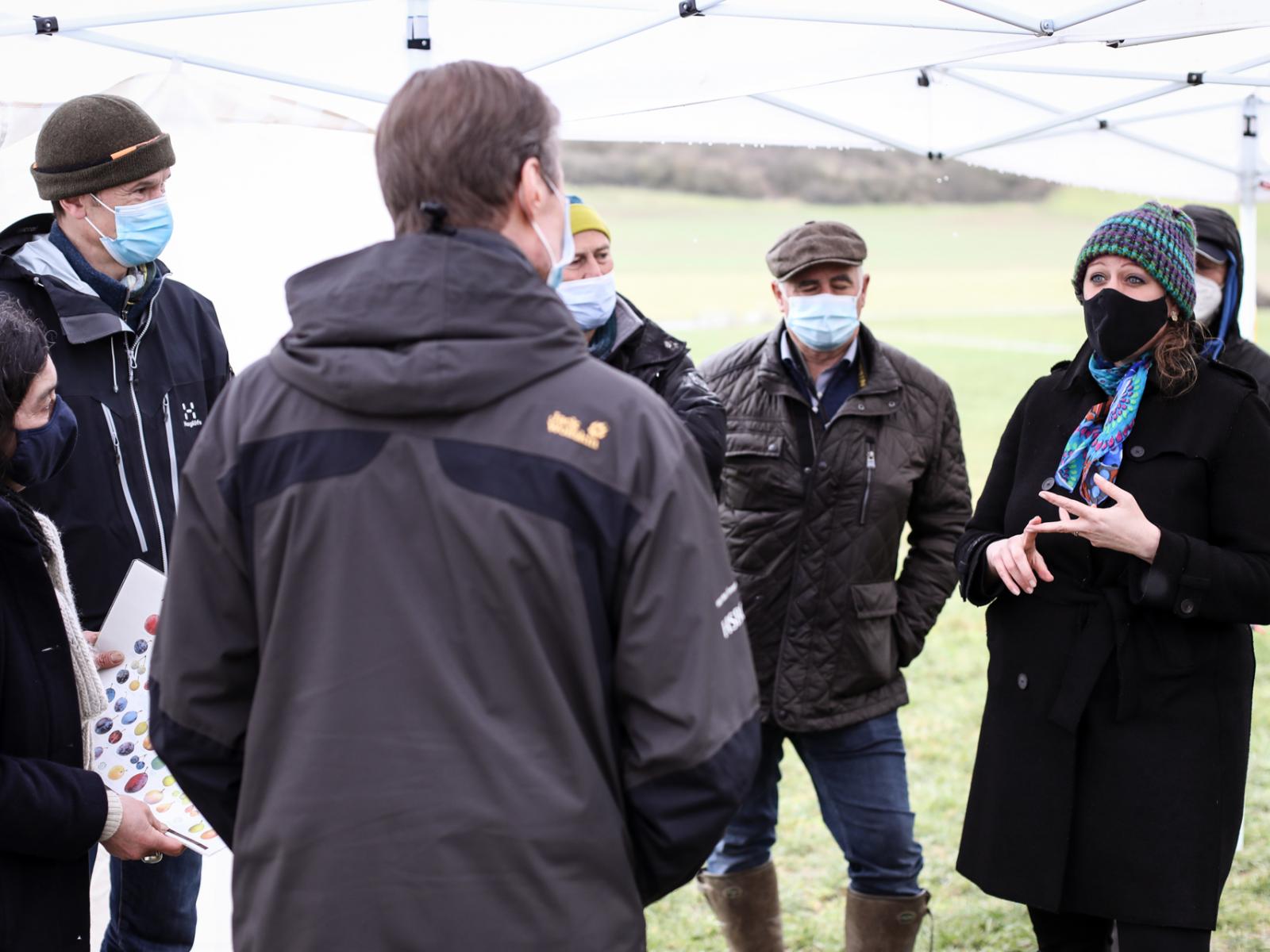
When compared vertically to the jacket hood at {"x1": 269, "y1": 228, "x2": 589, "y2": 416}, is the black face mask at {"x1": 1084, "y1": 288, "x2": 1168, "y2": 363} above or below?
below

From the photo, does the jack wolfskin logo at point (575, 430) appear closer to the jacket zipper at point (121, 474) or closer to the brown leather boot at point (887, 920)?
the jacket zipper at point (121, 474)

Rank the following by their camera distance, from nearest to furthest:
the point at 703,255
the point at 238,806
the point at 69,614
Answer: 1. the point at 238,806
2. the point at 69,614
3. the point at 703,255

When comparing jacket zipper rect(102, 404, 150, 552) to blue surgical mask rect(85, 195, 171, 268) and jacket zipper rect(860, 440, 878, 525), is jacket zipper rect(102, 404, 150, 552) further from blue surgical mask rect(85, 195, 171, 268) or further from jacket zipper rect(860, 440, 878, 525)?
jacket zipper rect(860, 440, 878, 525)

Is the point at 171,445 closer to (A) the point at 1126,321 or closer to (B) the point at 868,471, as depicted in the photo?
(B) the point at 868,471

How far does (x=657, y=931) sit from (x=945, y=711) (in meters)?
3.07

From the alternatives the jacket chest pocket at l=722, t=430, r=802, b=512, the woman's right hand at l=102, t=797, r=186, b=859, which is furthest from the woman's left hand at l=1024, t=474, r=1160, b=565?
the woman's right hand at l=102, t=797, r=186, b=859

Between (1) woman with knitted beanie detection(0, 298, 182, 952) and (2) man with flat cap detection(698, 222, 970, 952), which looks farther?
(2) man with flat cap detection(698, 222, 970, 952)

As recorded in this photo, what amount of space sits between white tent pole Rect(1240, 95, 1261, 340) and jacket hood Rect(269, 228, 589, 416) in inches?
163

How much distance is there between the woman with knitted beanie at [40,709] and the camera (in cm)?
206

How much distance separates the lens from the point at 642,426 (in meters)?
1.53

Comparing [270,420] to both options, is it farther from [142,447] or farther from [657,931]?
[657,931]

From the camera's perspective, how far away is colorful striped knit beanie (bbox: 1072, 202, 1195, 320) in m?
2.70

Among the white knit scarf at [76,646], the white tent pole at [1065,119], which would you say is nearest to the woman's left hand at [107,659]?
the white knit scarf at [76,646]

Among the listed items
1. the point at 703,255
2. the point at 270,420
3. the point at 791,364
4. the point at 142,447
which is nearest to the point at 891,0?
the point at 791,364
